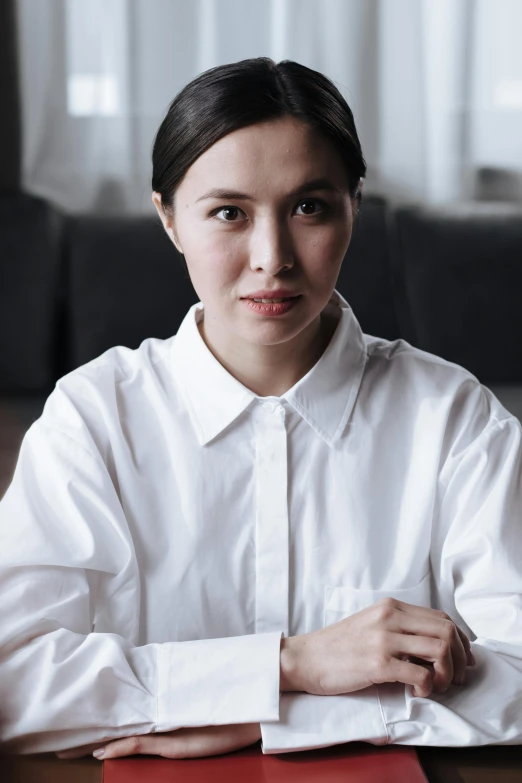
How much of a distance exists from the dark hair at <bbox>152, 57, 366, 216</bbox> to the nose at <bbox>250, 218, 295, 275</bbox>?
0.12m

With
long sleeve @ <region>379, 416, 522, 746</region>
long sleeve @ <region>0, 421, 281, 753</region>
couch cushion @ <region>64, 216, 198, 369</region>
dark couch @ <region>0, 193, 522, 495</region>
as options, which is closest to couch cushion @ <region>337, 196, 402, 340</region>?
dark couch @ <region>0, 193, 522, 495</region>

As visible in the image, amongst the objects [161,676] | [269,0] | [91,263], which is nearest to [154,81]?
[269,0]

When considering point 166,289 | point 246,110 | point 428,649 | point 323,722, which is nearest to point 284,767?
point 323,722

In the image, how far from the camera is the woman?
929 millimetres

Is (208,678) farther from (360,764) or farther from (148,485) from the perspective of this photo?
(148,485)

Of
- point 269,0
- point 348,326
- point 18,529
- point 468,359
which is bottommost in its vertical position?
point 468,359

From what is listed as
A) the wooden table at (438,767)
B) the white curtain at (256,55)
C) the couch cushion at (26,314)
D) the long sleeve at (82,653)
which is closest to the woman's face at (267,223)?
the long sleeve at (82,653)

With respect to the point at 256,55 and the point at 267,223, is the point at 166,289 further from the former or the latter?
the point at 267,223

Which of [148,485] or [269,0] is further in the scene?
[269,0]

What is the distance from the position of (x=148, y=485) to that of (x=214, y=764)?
334mm

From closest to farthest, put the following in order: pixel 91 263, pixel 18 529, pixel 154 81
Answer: pixel 18 529
pixel 91 263
pixel 154 81

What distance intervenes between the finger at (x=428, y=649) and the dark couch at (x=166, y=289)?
1.11 meters

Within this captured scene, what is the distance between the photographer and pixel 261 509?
112 centimetres

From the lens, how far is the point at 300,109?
1.06 m
